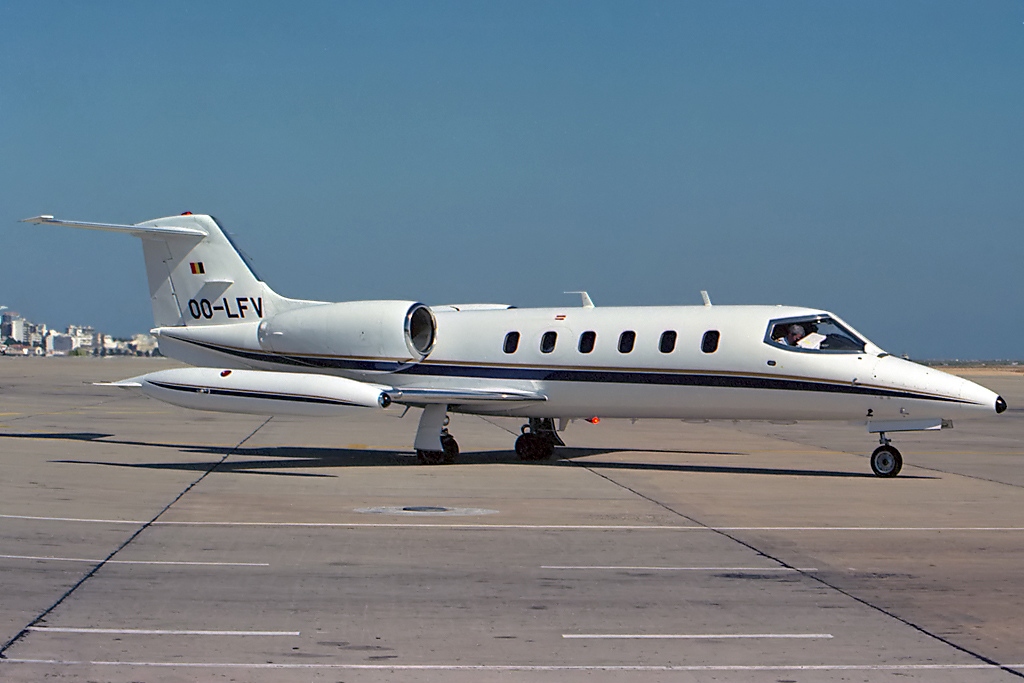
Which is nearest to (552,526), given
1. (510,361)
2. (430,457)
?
(430,457)

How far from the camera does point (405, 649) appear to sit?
25.6 ft

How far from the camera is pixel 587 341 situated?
2100 cm

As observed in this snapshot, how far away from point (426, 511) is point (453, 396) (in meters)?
5.96

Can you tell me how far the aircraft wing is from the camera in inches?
809

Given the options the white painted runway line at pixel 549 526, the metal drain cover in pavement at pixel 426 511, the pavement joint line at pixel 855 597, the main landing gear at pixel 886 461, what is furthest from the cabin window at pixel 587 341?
the white painted runway line at pixel 549 526

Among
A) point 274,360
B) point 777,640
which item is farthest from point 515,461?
point 777,640

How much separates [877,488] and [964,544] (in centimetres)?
539

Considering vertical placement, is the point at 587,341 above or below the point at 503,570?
above

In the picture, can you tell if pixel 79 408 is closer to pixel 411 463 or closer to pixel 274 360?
pixel 274 360

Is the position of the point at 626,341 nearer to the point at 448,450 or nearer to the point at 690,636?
the point at 448,450

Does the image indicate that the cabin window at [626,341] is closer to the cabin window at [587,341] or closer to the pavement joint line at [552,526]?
the cabin window at [587,341]

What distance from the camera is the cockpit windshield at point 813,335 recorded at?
62.8 ft

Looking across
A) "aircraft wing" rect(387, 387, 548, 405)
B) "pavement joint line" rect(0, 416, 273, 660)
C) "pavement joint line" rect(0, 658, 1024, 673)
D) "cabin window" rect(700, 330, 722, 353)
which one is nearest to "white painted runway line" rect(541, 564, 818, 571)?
"pavement joint line" rect(0, 658, 1024, 673)

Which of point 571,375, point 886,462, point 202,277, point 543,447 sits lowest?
point 886,462
